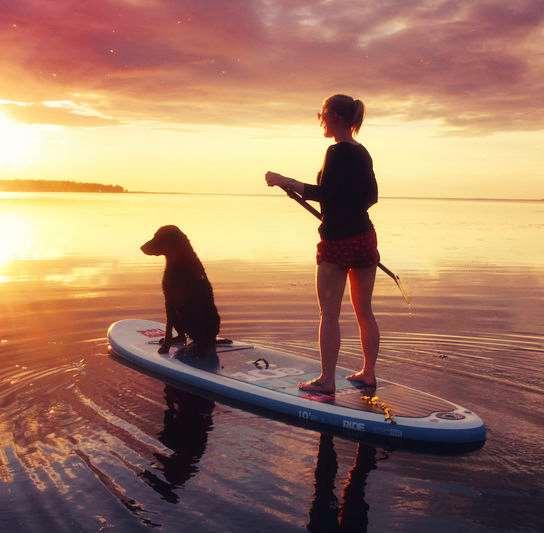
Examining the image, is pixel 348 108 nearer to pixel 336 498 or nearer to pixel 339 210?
pixel 339 210

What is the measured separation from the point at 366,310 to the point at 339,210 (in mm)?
914

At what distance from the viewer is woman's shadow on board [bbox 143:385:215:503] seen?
12.6ft

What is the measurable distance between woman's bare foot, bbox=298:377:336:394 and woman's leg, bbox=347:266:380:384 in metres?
0.39

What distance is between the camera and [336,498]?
142 inches

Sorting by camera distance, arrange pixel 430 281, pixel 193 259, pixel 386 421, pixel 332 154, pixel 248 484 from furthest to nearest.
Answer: pixel 430 281 → pixel 193 259 → pixel 332 154 → pixel 386 421 → pixel 248 484

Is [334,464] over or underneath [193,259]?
underneath

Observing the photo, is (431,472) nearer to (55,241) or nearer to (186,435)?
(186,435)

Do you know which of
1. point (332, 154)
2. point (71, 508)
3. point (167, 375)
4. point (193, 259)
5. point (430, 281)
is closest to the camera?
point (71, 508)

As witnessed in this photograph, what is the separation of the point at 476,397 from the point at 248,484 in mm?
2608

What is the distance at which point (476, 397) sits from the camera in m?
5.52

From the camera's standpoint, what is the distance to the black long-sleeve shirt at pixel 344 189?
193 inches

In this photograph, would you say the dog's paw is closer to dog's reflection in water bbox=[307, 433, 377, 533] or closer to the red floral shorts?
the red floral shorts

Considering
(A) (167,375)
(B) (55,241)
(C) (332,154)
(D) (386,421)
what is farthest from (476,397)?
(B) (55,241)

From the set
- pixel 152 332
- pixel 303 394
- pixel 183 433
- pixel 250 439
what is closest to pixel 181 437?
pixel 183 433
